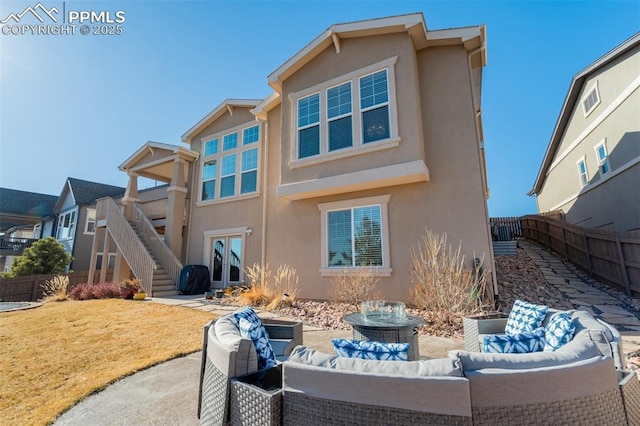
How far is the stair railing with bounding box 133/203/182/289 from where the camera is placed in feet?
37.2

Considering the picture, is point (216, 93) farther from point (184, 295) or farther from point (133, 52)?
point (184, 295)

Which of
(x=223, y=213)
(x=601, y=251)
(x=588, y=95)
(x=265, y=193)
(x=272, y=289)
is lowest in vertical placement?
(x=272, y=289)

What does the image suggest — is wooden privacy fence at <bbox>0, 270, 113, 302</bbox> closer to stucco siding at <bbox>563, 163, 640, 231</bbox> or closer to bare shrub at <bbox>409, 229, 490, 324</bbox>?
bare shrub at <bbox>409, 229, 490, 324</bbox>

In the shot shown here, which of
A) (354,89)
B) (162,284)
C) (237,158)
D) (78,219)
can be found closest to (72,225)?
(78,219)

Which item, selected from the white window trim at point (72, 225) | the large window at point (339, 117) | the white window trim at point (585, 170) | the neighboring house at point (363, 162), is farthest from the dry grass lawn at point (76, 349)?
the white window trim at point (585, 170)

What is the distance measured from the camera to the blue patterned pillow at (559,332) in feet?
7.94

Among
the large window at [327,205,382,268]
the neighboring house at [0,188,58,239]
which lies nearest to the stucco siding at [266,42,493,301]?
the large window at [327,205,382,268]

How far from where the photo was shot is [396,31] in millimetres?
8070

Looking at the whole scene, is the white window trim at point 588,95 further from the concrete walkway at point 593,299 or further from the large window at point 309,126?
the large window at point 309,126

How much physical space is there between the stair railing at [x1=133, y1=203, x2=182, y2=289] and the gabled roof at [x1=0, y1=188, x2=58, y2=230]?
16371mm

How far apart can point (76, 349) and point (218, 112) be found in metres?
10.1

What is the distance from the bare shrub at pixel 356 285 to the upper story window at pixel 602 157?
10.8 meters

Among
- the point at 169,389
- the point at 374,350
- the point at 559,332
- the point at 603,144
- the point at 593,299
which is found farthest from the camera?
the point at 603,144

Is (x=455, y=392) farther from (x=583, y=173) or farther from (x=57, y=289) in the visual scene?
(x=583, y=173)
